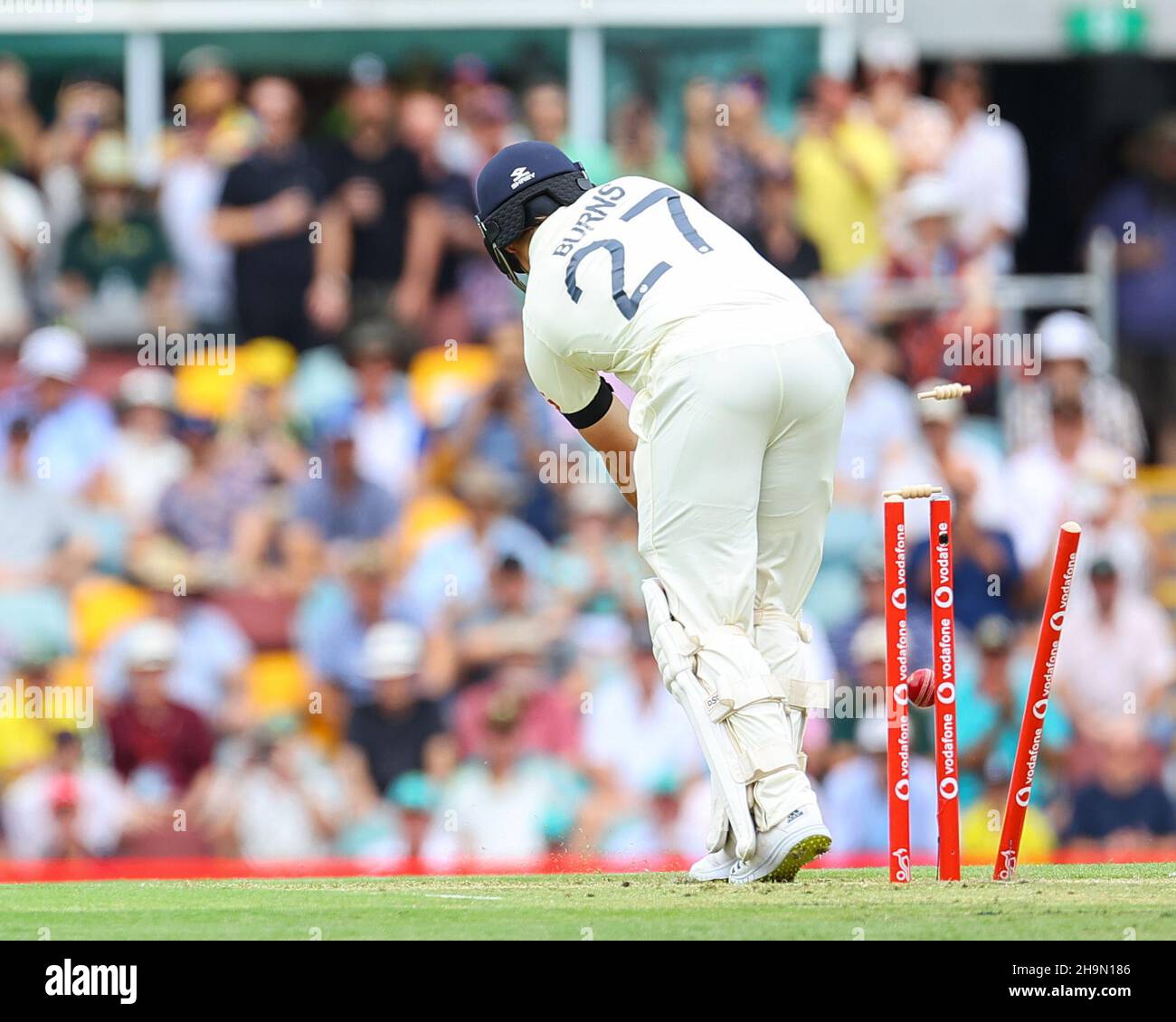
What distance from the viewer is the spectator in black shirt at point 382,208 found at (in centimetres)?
1349

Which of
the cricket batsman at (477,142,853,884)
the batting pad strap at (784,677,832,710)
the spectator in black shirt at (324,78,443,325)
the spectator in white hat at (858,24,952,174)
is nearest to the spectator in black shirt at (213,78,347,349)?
the spectator in black shirt at (324,78,443,325)

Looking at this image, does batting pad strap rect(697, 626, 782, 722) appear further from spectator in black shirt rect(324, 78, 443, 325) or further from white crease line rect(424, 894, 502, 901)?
spectator in black shirt rect(324, 78, 443, 325)

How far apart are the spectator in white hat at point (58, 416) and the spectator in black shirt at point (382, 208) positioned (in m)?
1.73

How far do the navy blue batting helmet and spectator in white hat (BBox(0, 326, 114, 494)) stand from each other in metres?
6.12

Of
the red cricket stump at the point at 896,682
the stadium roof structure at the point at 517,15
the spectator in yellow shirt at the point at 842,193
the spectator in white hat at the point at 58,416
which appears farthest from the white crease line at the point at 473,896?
the stadium roof structure at the point at 517,15

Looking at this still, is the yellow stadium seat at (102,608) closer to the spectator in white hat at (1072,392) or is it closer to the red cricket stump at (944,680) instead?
the spectator in white hat at (1072,392)

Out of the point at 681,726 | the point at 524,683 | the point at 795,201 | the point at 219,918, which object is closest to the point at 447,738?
the point at 524,683

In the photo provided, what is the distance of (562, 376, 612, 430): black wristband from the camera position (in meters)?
6.97

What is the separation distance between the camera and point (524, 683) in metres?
11.2

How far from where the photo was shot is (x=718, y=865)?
6.70 m

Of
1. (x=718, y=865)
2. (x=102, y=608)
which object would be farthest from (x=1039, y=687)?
(x=102, y=608)

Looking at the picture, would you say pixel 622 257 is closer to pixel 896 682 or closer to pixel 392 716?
pixel 896 682
